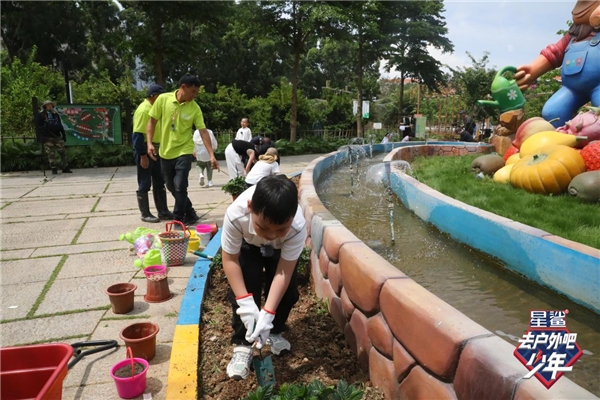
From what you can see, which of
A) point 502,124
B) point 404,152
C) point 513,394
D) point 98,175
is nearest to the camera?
point 513,394

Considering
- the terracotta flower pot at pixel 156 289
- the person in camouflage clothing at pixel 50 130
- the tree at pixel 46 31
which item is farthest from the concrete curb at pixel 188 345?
the tree at pixel 46 31

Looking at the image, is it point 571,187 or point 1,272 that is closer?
point 1,272

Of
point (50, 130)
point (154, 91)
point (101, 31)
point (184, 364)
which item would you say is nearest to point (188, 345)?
point (184, 364)

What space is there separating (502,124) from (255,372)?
775cm

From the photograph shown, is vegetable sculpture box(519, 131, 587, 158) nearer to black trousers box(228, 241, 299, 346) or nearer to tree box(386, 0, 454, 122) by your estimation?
black trousers box(228, 241, 299, 346)

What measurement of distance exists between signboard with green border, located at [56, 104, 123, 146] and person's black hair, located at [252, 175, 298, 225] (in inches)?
465

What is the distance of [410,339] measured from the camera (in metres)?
1.76

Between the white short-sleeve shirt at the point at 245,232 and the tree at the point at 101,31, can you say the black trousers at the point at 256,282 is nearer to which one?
the white short-sleeve shirt at the point at 245,232

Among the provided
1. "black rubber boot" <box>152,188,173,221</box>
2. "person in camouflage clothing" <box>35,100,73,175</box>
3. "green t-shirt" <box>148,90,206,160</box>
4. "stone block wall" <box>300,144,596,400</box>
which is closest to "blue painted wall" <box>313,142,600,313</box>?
"stone block wall" <box>300,144,596,400</box>

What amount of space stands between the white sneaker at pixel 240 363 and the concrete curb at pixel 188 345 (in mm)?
194

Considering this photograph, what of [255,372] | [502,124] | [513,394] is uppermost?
[502,124]

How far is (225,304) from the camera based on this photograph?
3.17 metres

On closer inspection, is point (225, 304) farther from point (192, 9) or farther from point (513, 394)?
point (192, 9)

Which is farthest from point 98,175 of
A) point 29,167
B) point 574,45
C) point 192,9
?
point 574,45
